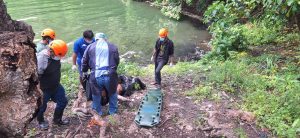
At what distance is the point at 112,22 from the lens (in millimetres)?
23562

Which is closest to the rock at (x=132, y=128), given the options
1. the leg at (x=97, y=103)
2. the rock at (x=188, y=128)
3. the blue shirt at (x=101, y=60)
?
the leg at (x=97, y=103)

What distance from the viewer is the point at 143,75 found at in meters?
11.5

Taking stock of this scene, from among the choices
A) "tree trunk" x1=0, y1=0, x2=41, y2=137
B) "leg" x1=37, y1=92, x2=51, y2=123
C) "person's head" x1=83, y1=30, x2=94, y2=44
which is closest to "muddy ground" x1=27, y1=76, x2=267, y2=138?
"leg" x1=37, y1=92, x2=51, y2=123

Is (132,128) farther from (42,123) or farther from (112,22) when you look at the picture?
(112,22)

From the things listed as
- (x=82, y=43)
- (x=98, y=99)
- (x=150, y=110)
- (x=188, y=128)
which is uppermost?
(x=82, y=43)

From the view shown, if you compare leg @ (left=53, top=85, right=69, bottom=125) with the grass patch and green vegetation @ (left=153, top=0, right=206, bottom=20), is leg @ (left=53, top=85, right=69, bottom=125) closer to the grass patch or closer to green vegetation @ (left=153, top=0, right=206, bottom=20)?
the grass patch

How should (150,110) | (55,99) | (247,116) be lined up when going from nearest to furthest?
(55,99), (247,116), (150,110)

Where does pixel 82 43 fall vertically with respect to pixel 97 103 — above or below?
above

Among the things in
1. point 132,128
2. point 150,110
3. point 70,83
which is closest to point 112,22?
point 70,83

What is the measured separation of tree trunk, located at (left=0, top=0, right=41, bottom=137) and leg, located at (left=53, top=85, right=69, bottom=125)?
185 cm

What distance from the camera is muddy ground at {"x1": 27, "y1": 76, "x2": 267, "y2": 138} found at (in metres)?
6.99

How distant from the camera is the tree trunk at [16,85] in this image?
15.4 feet

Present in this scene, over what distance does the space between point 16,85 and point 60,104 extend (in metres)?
2.43

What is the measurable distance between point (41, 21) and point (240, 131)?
1916 centimetres
